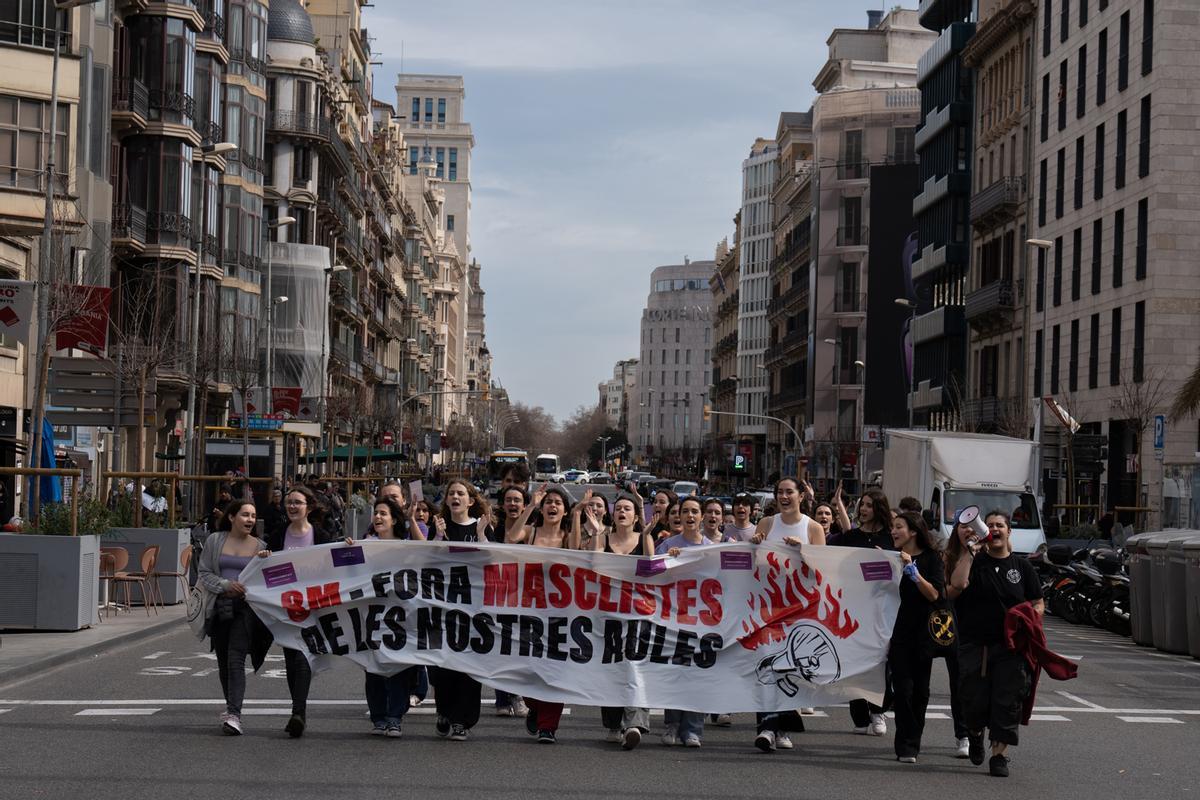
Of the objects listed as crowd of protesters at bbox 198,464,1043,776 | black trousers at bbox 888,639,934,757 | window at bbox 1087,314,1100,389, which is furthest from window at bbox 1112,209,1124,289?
black trousers at bbox 888,639,934,757

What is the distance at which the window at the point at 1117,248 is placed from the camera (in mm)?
52969

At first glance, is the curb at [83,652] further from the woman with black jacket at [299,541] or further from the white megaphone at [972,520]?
the white megaphone at [972,520]

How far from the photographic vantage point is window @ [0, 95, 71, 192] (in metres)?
35.2

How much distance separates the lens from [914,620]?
1314 cm

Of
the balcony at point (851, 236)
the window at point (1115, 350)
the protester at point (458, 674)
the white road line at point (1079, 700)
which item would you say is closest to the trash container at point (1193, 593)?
the white road line at point (1079, 700)

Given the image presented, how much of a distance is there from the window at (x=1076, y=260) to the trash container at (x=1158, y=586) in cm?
3421

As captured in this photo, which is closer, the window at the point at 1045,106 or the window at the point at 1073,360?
the window at the point at 1073,360

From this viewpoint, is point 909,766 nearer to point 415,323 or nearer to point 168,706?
point 168,706

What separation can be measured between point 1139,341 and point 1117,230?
3.82 m

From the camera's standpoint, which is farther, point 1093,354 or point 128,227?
point 1093,354

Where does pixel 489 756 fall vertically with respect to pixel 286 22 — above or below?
below

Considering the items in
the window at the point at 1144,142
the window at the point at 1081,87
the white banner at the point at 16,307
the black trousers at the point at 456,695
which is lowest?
the black trousers at the point at 456,695

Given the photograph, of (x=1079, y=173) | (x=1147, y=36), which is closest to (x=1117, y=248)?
(x=1079, y=173)

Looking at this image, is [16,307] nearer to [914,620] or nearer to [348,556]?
[348,556]
